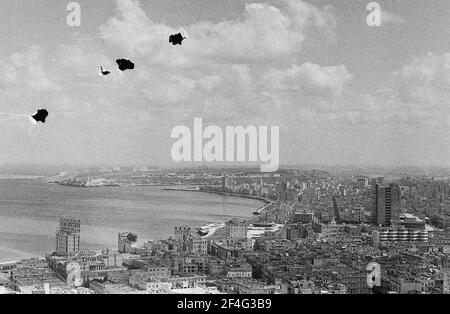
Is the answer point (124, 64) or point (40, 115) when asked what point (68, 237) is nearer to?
point (40, 115)

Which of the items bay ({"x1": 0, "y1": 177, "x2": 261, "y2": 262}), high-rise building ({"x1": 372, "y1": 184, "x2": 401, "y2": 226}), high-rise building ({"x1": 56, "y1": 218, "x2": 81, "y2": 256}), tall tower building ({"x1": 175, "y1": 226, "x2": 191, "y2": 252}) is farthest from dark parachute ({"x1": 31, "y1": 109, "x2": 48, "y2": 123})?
high-rise building ({"x1": 372, "y1": 184, "x2": 401, "y2": 226})

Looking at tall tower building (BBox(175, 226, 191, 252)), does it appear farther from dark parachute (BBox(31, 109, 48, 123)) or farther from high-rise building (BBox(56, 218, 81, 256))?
dark parachute (BBox(31, 109, 48, 123))

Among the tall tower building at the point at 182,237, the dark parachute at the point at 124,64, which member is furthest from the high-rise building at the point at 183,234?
the dark parachute at the point at 124,64

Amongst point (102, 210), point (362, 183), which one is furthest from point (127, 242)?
point (362, 183)

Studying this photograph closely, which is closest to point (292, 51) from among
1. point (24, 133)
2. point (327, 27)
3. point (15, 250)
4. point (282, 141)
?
point (327, 27)

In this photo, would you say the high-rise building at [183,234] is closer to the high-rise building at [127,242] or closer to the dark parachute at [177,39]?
the high-rise building at [127,242]
